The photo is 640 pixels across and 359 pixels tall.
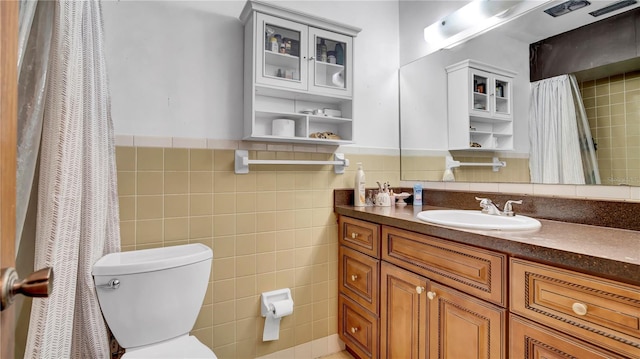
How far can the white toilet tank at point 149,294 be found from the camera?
3.76 feet

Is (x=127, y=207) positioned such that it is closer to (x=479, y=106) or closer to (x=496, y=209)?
(x=496, y=209)

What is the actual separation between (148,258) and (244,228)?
485mm

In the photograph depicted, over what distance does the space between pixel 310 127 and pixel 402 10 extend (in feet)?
3.92

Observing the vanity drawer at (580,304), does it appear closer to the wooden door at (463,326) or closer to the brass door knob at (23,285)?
the wooden door at (463,326)

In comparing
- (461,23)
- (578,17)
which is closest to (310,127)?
(461,23)

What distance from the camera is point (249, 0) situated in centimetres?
150

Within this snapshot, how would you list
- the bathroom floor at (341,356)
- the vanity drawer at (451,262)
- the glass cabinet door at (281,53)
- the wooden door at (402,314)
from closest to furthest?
the vanity drawer at (451,262) < the wooden door at (402,314) < the glass cabinet door at (281,53) < the bathroom floor at (341,356)

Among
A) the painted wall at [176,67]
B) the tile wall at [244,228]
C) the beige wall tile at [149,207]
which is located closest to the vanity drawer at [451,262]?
the tile wall at [244,228]

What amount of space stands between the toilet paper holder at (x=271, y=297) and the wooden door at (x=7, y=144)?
1282 millimetres

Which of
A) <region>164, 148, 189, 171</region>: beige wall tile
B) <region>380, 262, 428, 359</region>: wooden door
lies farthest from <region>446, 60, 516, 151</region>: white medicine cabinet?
<region>164, 148, 189, 171</region>: beige wall tile

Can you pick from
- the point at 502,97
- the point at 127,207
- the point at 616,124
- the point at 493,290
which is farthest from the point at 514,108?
the point at 127,207

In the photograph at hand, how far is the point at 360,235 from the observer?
1.73m

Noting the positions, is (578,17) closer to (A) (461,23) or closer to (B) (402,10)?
(A) (461,23)

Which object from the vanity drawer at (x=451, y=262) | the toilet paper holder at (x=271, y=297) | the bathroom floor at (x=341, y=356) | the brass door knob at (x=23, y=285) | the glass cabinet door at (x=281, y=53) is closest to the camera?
the brass door knob at (x=23, y=285)
